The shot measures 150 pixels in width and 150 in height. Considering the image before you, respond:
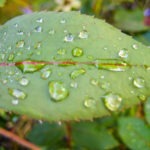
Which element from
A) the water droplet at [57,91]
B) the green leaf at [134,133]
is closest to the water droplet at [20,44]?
the water droplet at [57,91]

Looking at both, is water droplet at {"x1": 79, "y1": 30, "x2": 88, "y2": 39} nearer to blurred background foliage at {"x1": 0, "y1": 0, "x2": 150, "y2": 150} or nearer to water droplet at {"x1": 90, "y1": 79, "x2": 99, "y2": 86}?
water droplet at {"x1": 90, "y1": 79, "x2": 99, "y2": 86}

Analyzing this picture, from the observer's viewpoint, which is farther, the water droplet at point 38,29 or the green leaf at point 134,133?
the green leaf at point 134,133

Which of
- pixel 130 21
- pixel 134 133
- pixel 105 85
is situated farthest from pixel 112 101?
pixel 130 21

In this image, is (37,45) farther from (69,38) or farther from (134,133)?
(134,133)

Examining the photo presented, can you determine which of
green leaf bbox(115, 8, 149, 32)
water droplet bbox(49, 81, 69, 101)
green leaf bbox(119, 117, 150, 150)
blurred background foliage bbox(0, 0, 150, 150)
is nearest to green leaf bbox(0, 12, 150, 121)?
water droplet bbox(49, 81, 69, 101)

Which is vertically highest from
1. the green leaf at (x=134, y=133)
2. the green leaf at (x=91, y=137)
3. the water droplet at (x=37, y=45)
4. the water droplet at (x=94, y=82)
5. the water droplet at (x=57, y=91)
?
the water droplet at (x=37, y=45)

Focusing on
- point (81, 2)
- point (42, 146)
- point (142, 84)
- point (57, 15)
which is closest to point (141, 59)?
point (142, 84)

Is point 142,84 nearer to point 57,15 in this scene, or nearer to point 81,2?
point 57,15

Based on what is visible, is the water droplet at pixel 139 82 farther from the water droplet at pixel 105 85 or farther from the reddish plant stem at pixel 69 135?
the reddish plant stem at pixel 69 135
